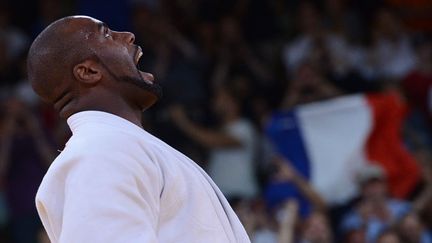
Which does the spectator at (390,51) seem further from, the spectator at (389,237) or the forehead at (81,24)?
the forehead at (81,24)

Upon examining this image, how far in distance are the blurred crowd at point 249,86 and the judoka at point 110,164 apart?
18.1 feet

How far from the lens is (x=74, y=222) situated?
2391 millimetres

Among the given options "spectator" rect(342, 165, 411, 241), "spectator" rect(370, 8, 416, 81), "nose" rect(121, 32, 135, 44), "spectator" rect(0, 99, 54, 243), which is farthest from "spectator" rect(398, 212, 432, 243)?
"nose" rect(121, 32, 135, 44)

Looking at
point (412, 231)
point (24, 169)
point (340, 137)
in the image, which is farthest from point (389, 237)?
point (24, 169)

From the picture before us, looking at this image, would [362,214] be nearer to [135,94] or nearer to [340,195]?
[340,195]

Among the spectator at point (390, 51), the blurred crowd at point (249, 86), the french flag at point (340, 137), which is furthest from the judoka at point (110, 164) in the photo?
the spectator at point (390, 51)

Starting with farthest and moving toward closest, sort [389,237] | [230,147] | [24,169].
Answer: [230,147], [24,169], [389,237]

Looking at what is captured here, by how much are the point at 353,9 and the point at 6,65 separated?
3.00m

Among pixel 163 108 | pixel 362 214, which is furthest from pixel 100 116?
pixel 163 108

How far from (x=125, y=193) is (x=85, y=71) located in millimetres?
357

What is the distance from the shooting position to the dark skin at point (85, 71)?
8.59ft

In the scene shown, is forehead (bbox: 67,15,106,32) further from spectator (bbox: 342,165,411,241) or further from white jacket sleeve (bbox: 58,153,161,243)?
spectator (bbox: 342,165,411,241)

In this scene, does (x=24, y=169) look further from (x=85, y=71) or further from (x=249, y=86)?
(x=85, y=71)

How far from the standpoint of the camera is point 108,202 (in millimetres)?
2377
